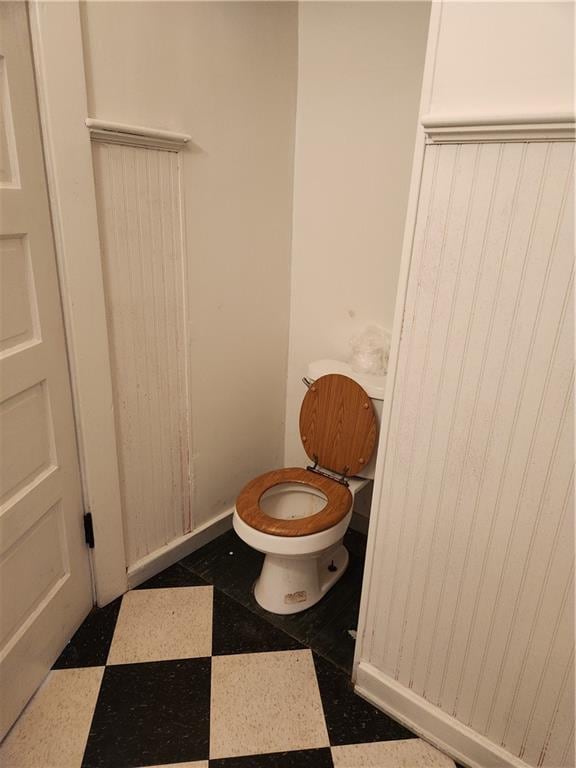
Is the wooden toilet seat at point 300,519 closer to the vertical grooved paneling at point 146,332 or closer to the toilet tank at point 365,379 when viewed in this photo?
the toilet tank at point 365,379

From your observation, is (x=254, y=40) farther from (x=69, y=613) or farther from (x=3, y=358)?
(x=69, y=613)

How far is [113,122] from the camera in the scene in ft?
4.33

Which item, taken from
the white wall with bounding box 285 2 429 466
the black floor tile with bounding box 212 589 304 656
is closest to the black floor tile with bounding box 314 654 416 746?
the black floor tile with bounding box 212 589 304 656

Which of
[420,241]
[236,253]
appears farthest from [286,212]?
[420,241]

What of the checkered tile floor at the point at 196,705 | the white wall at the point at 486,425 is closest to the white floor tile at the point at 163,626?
the checkered tile floor at the point at 196,705

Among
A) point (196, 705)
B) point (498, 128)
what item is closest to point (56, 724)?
point (196, 705)

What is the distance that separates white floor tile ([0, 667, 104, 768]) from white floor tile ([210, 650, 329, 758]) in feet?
1.10

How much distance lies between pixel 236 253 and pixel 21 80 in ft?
2.69

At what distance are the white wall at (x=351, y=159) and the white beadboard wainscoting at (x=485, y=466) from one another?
749 mm

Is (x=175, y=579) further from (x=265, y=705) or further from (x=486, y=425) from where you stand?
(x=486, y=425)

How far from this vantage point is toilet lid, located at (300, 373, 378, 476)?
1709mm

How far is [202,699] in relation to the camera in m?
1.39

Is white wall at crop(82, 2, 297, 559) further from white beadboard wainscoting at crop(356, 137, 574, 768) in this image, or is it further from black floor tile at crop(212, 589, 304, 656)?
white beadboard wainscoting at crop(356, 137, 574, 768)

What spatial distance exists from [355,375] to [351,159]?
0.77m
